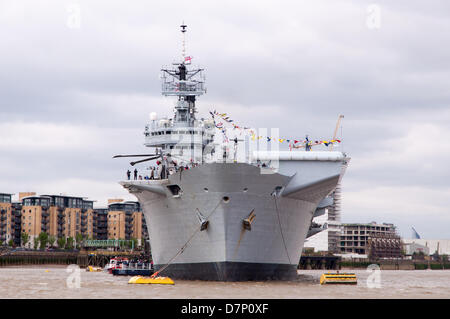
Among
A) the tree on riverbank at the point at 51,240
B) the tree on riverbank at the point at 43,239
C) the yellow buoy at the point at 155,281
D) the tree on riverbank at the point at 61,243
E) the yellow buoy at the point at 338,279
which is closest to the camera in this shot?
the yellow buoy at the point at 155,281

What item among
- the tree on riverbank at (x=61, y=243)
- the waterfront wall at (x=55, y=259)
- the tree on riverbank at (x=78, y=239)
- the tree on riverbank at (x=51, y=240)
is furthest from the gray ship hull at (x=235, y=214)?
the tree on riverbank at (x=78, y=239)

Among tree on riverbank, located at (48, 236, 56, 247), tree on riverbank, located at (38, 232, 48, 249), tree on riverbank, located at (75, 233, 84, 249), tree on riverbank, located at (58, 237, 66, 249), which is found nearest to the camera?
tree on riverbank, located at (38, 232, 48, 249)

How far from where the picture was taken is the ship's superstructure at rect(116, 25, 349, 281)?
145 ft

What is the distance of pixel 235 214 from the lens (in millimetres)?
44312

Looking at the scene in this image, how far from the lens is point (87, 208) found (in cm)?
16212

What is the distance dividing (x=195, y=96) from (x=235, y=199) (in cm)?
1826

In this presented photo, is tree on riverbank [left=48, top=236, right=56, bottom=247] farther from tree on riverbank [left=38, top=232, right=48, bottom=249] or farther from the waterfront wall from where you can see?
the waterfront wall

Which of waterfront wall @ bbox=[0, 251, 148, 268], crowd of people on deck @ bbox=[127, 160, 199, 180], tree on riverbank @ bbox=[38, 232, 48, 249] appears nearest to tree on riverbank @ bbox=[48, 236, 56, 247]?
tree on riverbank @ bbox=[38, 232, 48, 249]

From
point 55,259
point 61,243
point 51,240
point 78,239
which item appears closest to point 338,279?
point 55,259

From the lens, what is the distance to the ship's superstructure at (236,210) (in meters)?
44.3

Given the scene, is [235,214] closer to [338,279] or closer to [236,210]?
[236,210]

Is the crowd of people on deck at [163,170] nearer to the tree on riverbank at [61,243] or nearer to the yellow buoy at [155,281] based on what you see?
the yellow buoy at [155,281]
